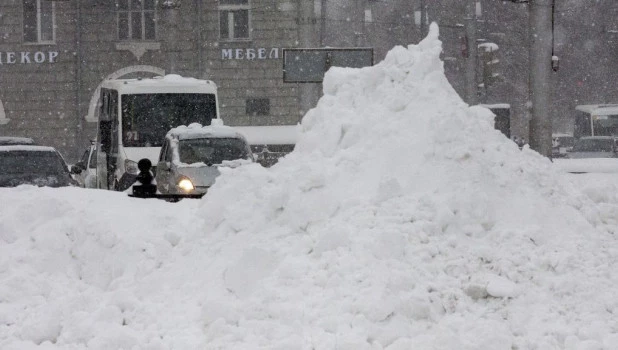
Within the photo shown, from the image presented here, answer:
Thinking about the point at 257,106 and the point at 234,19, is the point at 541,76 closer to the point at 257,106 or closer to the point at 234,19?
the point at 257,106

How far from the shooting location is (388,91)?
8273 mm

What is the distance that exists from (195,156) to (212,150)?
16.0 inches

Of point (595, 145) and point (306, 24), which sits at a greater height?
point (306, 24)

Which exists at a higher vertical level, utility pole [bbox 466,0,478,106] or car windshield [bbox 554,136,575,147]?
utility pole [bbox 466,0,478,106]

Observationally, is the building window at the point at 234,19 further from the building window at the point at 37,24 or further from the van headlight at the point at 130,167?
the van headlight at the point at 130,167

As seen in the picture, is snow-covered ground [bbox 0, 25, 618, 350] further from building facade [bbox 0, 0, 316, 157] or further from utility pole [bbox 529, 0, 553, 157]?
building facade [bbox 0, 0, 316, 157]

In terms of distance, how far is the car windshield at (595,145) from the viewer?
31844 millimetres

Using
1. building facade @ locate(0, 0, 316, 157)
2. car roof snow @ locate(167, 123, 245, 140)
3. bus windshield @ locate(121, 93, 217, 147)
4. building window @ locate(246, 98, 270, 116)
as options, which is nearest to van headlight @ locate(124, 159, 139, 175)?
bus windshield @ locate(121, 93, 217, 147)

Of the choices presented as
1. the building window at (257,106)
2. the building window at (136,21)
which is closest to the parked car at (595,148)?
the building window at (257,106)

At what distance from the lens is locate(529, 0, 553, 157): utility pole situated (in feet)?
65.3

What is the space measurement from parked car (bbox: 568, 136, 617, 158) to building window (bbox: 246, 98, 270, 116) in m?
9.86

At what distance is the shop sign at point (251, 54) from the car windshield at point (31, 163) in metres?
17.8

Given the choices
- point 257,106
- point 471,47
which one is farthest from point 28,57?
point 471,47

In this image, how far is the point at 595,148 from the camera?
32.0 metres
